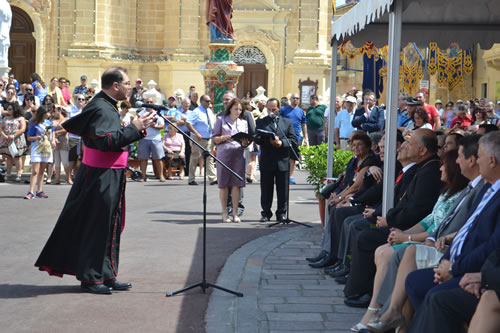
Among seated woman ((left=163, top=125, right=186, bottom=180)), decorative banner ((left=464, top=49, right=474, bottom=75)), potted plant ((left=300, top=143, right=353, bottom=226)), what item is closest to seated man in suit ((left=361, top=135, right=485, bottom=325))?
potted plant ((left=300, top=143, right=353, bottom=226))

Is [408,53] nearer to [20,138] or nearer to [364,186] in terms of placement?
[20,138]

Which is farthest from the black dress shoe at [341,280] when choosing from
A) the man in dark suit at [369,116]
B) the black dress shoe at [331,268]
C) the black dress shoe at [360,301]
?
the man in dark suit at [369,116]

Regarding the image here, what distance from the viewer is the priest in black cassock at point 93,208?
7.02m

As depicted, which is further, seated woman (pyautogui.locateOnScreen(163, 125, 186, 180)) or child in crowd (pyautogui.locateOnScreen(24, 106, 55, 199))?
seated woman (pyautogui.locateOnScreen(163, 125, 186, 180))

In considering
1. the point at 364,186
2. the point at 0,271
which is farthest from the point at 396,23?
the point at 0,271

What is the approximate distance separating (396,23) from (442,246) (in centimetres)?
218

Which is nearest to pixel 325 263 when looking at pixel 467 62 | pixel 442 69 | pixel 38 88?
pixel 38 88

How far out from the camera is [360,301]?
6633mm

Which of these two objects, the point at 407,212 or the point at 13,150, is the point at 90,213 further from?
the point at 13,150

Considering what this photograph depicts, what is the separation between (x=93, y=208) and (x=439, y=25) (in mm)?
5253

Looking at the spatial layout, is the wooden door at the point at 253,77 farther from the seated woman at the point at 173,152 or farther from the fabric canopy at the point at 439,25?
the fabric canopy at the point at 439,25

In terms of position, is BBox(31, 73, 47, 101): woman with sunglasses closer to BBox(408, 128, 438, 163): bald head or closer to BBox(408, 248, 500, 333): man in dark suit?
BBox(408, 128, 438, 163): bald head

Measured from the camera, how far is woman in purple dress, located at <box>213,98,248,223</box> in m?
11.3

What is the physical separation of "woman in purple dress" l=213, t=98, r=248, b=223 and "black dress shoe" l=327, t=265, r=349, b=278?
3.52 m
